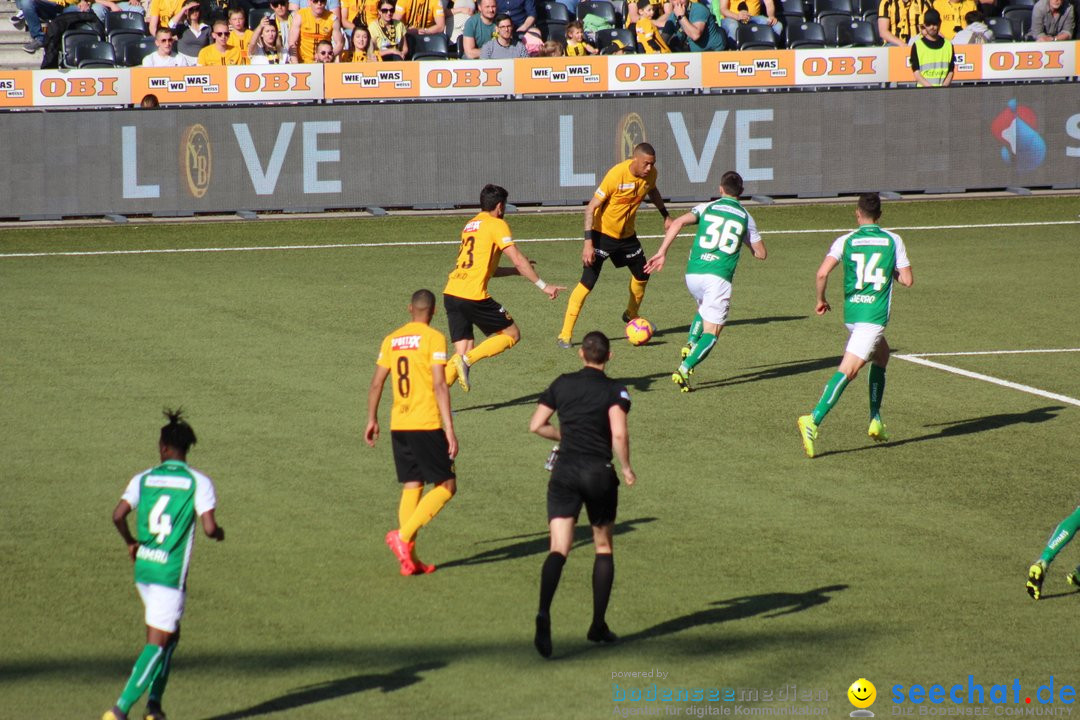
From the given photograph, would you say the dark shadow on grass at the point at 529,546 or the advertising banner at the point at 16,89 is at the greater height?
the advertising banner at the point at 16,89

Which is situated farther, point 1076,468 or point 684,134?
point 684,134

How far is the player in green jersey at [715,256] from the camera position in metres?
15.7

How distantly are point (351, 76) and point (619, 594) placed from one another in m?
19.6

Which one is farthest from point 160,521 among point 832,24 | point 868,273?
point 832,24

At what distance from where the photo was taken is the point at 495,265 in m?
15.0

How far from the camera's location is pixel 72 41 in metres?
30.2

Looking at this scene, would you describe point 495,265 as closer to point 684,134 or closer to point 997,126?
point 684,134

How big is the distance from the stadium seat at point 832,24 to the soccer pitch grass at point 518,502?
11.9 m

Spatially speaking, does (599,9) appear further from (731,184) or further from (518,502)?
(518,502)

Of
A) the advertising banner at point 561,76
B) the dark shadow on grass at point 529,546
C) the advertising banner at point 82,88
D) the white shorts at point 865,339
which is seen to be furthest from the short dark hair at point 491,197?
the advertising banner at point 82,88

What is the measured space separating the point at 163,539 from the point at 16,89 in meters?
Result: 21.3

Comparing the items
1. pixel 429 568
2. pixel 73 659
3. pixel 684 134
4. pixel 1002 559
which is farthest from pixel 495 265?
pixel 684 134

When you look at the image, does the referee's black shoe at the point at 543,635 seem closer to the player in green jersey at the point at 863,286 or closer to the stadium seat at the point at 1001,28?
the player in green jersey at the point at 863,286

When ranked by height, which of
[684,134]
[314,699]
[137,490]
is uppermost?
[684,134]
